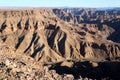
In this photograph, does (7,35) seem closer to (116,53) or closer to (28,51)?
(28,51)

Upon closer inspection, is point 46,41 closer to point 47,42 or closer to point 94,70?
point 47,42

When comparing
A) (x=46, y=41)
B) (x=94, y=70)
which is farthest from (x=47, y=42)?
(x=94, y=70)

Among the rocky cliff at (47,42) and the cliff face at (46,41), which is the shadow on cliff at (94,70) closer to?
the rocky cliff at (47,42)

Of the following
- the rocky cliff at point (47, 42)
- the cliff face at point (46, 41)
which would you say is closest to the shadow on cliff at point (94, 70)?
the rocky cliff at point (47, 42)

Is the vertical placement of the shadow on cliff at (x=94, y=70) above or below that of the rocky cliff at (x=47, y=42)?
below

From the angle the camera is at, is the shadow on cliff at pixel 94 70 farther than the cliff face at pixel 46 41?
No

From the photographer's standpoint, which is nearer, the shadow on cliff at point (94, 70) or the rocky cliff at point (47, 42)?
the shadow on cliff at point (94, 70)

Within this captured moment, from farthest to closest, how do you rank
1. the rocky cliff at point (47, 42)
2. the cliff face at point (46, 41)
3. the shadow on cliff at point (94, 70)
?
the cliff face at point (46, 41)
the rocky cliff at point (47, 42)
the shadow on cliff at point (94, 70)

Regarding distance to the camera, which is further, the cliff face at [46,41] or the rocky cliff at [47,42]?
the cliff face at [46,41]

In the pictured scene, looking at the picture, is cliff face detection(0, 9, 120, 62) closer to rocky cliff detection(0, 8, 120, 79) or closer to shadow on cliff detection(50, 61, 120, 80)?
rocky cliff detection(0, 8, 120, 79)

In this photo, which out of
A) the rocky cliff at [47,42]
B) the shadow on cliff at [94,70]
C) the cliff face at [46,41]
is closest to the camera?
the shadow on cliff at [94,70]

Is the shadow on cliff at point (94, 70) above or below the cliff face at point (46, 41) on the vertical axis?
below
